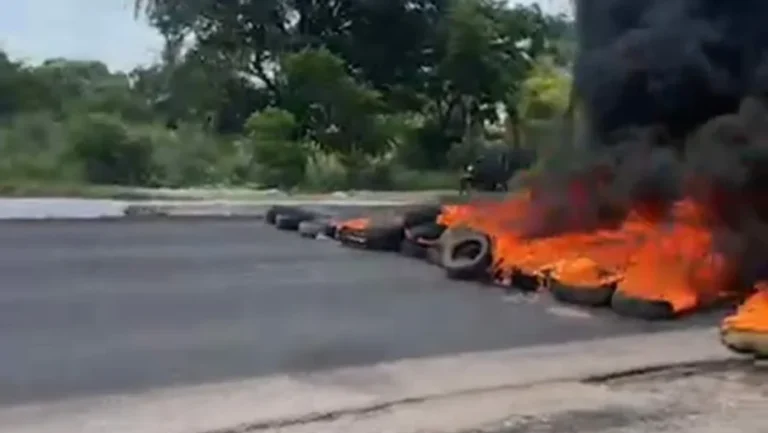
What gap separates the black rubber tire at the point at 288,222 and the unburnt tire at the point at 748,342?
25.8 feet

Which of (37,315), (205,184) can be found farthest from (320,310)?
A: (205,184)

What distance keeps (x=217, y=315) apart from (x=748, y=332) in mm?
3612

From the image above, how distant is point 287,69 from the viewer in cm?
2761

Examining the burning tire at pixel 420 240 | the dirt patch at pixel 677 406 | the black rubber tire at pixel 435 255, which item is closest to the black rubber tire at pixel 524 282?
the black rubber tire at pixel 435 255

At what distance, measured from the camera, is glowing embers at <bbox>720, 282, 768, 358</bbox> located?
8.38 meters

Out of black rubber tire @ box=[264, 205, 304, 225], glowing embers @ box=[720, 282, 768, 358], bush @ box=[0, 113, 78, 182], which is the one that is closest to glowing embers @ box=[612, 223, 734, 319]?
glowing embers @ box=[720, 282, 768, 358]

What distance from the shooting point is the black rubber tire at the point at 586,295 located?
1036 cm

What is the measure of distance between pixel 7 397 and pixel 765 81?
8.41m

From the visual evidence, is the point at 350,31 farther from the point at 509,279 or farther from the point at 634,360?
the point at 634,360

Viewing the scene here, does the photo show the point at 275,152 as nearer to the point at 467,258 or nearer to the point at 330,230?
the point at 330,230

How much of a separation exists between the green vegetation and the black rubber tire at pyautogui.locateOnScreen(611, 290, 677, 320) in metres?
15.3

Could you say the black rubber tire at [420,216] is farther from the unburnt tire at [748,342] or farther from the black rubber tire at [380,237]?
the unburnt tire at [748,342]

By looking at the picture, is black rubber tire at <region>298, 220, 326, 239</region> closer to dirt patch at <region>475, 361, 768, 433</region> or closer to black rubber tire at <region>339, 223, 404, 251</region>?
black rubber tire at <region>339, 223, 404, 251</region>

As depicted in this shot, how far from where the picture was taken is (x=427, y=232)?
1362cm
